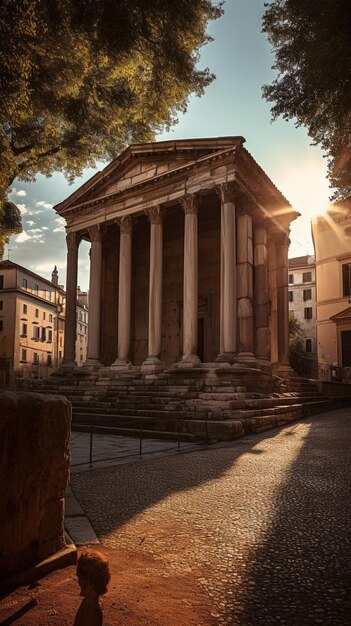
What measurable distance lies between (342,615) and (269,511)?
6.58ft

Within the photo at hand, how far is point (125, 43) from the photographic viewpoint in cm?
784

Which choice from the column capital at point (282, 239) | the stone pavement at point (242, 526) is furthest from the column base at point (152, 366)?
the stone pavement at point (242, 526)

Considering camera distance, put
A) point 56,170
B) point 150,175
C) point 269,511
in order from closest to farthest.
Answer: point 269,511, point 56,170, point 150,175

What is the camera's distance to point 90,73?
10.3 m

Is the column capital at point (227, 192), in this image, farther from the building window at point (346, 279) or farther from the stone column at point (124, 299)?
the building window at point (346, 279)

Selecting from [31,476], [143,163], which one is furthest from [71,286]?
[31,476]

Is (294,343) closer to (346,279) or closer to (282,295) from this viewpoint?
(346,279)

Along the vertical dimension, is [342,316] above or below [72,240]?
below

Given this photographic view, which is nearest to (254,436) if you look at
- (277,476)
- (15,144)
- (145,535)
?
(277,476)

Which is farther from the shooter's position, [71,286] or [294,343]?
[294,343]

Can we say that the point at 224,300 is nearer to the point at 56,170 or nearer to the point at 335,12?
the point at 56,170

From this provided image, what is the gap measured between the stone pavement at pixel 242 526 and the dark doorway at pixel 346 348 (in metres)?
23.1

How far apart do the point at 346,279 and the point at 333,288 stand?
1.11 metres

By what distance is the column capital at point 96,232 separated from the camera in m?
20.6
